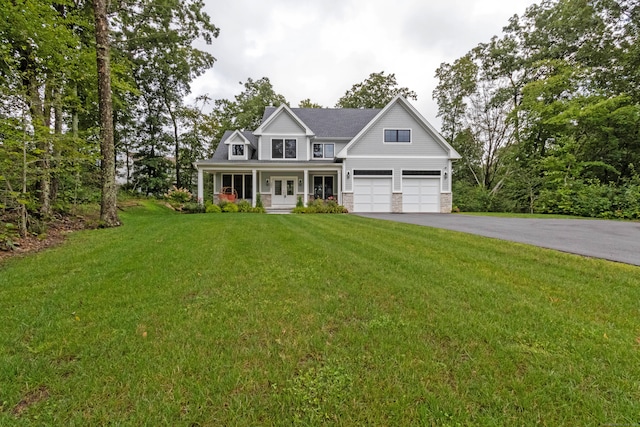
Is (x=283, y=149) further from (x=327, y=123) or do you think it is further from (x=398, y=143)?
(x=398, y=143)

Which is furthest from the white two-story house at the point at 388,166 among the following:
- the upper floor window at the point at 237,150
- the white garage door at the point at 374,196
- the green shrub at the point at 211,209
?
the green shrub at the point at 211,209

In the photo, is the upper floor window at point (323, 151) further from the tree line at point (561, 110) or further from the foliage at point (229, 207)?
the tree line at point (561, 110)

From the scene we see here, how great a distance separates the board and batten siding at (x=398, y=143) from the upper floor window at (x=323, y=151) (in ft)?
8.47

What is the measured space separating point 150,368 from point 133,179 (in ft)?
81.3

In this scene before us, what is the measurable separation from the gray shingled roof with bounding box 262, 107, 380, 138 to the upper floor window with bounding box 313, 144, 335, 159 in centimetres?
63

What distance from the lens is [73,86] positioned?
423 inches

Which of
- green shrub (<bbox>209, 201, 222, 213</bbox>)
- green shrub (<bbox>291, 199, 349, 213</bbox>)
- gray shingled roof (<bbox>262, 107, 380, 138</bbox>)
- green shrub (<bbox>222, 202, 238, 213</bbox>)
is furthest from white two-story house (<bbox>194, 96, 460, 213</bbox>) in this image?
gray shingled roof (<bbox>262, 107, 380, 138</bbox>)

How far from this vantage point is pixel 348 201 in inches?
653

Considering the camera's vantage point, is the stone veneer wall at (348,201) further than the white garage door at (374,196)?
No

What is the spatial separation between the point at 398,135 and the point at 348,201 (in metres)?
4.83

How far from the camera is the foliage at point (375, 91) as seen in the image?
29.0 metres

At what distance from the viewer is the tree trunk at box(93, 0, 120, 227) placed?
852 cm

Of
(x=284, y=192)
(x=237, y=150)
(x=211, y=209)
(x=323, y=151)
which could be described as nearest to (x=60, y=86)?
(x=211, y=209)

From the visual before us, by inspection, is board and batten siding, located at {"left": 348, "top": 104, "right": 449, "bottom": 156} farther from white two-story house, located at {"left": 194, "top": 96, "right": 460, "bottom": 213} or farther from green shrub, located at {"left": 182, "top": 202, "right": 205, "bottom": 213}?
green shrub, located at {"left": 182, "top": 202, "right": 205, "bottom": 213}
